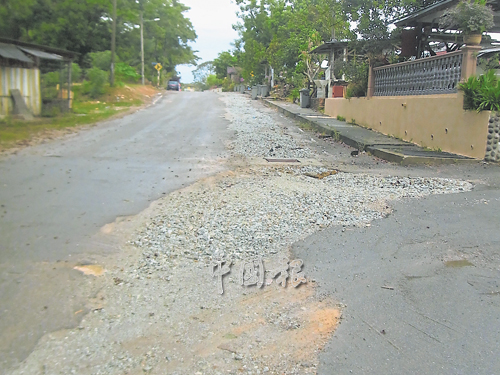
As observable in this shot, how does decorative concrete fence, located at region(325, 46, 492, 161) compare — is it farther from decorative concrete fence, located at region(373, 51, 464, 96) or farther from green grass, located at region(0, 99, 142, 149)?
green grass, located at region(0, 99, 142, 149)

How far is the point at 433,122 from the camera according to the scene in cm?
1280

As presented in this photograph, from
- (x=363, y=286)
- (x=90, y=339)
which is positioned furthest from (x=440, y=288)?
(x=90, y=339)

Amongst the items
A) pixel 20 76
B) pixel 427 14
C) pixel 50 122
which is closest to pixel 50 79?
pixel 20 76

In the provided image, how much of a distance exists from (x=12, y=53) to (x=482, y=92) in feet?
52.6

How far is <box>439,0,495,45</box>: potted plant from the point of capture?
1122cm

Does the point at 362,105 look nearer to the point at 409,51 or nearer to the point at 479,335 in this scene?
the point at 409,51

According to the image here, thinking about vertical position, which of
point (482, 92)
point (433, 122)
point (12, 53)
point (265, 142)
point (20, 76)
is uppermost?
point (12, 53)

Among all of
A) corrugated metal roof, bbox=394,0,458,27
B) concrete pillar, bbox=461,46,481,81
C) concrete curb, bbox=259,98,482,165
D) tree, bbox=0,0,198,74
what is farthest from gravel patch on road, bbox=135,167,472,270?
tree, bbox=0,0,198,74

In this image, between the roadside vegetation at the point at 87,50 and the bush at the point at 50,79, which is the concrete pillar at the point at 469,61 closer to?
the roadside vegetation at the point at 87,50

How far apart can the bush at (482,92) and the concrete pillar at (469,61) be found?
1.28 feet

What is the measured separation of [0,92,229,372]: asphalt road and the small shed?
4724 mm

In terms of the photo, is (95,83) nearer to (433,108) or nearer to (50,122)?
(50,122)

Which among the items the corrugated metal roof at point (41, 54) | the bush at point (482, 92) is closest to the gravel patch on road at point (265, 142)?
the bush at point (482, 92)

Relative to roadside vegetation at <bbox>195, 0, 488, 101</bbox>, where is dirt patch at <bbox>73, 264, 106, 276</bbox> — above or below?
below
